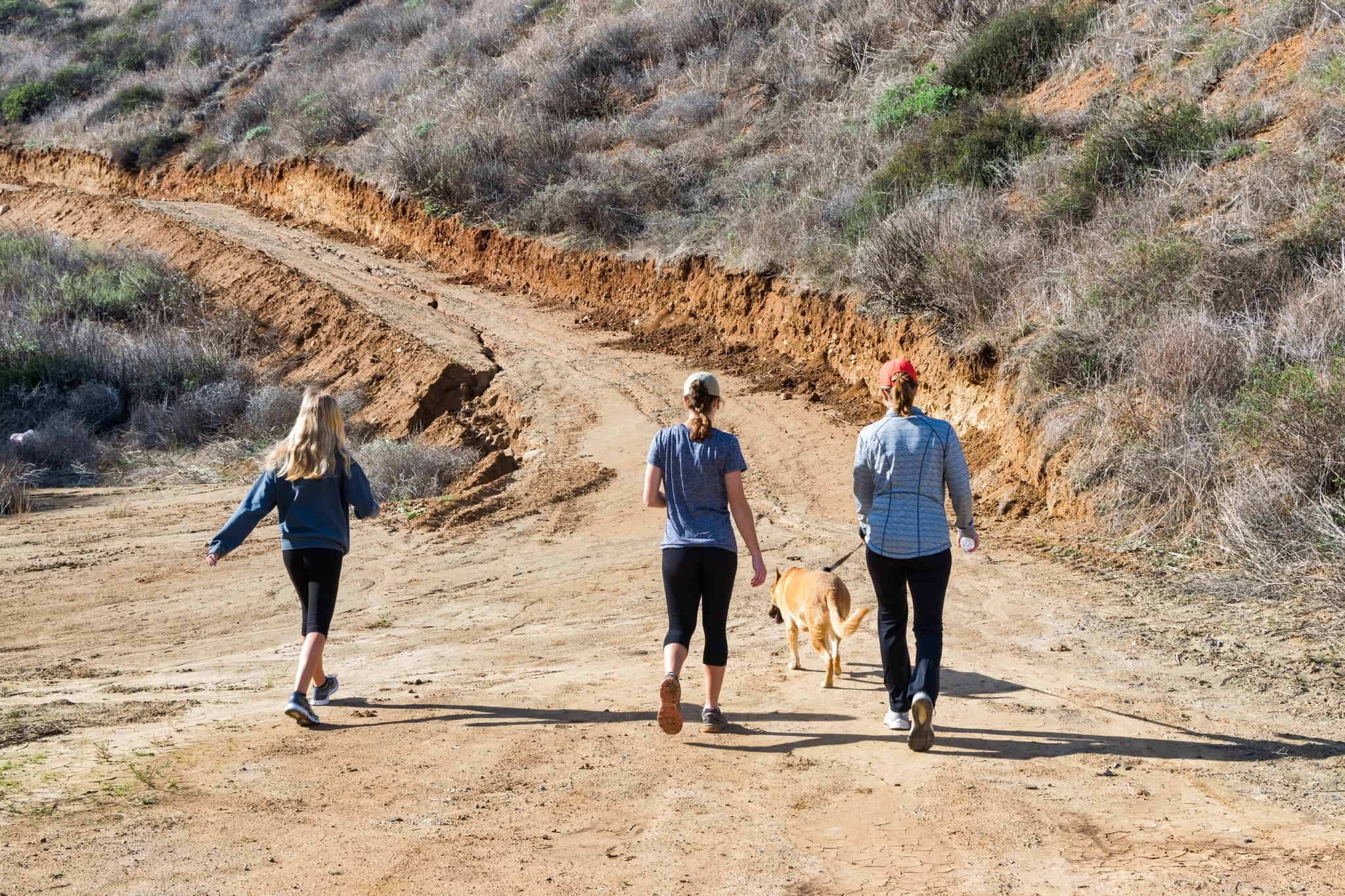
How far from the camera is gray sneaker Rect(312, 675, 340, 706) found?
602cm

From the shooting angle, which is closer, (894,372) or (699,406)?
(894,372)

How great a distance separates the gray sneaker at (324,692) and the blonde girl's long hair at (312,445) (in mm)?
1146

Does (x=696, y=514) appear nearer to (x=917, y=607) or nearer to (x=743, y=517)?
(x=743, y=517)

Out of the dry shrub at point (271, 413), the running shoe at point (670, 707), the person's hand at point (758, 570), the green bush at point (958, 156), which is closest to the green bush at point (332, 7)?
the dry shrub at point (271, 413)

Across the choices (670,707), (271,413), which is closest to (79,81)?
(271,413)

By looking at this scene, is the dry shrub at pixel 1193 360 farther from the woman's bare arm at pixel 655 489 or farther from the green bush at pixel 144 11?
the green bush at pixel 144 11

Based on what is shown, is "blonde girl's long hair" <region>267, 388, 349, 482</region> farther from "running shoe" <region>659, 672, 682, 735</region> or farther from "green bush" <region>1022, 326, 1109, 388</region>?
"green bush" <region>1022, 326, 1109, 388</region>

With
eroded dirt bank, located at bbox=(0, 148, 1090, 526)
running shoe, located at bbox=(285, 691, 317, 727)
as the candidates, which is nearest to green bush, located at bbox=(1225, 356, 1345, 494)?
eroded dirt bank, located at bbox=(0, 148, 1090, 526)

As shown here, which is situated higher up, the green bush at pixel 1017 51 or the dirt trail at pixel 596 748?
the green bush at pixel 1017 51

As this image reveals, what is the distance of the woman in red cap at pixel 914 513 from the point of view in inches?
200

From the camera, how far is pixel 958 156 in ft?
48.5

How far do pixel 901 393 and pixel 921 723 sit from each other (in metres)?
1.47

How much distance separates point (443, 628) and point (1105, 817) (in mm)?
4982

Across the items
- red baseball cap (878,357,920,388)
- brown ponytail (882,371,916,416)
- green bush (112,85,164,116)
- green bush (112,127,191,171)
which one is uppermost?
green bush (112,85,164,116)
